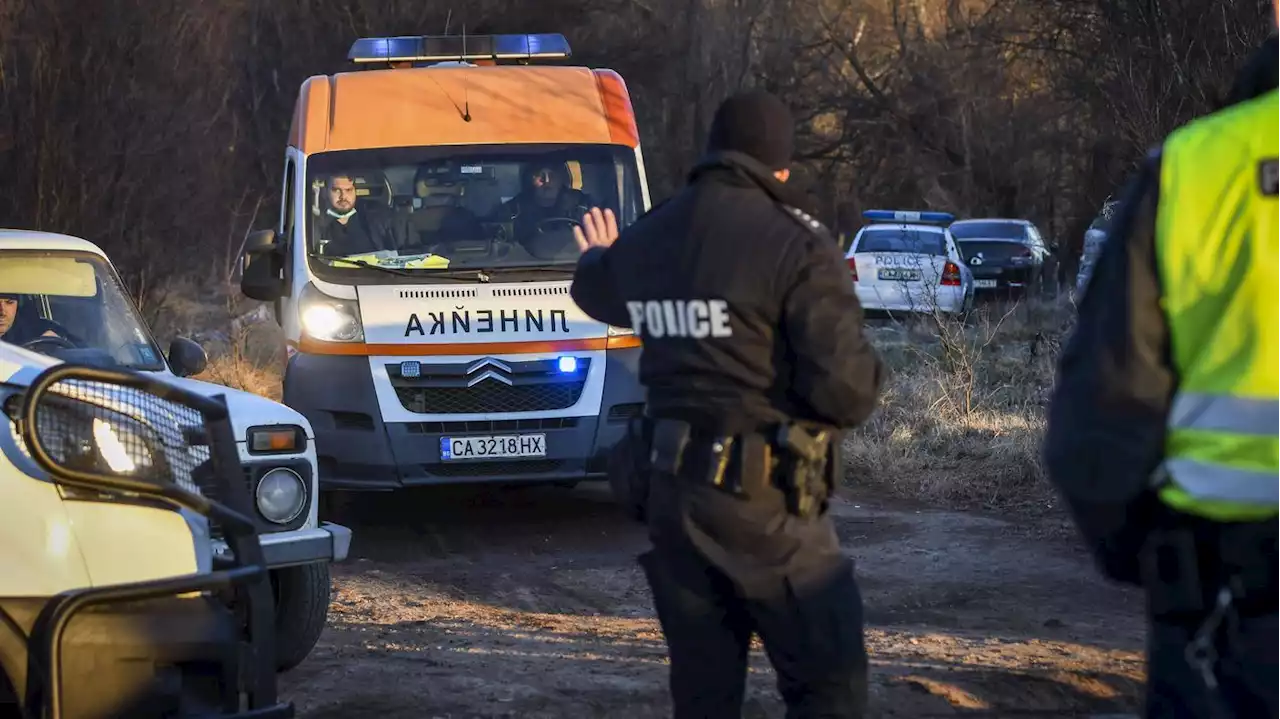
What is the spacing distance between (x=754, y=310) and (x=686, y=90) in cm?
2158

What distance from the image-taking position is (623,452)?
382cm

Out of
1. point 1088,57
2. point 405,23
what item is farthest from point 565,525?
point 405,23

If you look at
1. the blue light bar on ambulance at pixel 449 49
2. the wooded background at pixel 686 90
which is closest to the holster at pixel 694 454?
the wooded background at pixel 686 90

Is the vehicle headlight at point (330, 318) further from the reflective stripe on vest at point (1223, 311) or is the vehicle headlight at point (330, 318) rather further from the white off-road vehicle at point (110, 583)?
the reflective stripe on vest at point (1223, 311)

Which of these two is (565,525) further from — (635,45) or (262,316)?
(635,45)

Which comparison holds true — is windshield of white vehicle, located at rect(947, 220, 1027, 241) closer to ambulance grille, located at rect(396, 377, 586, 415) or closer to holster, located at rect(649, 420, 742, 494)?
ambulance grille, located at rect(396, 377, 586, 415)

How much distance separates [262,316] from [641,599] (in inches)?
430

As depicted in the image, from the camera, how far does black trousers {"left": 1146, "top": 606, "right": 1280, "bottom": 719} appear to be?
2.35m

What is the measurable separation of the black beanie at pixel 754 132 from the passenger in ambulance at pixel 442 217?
521 cm

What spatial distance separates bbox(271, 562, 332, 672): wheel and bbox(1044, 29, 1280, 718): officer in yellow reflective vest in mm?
3806

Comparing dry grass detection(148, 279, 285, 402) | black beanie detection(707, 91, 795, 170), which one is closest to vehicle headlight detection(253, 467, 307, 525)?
black beanie detection(707, 91, 795, 170)


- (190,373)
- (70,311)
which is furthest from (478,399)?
(70,311)

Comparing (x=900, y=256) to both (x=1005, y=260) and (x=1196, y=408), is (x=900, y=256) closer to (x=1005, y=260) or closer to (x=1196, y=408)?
(x=1005, y=260)

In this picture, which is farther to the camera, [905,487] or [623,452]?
[905,487]
